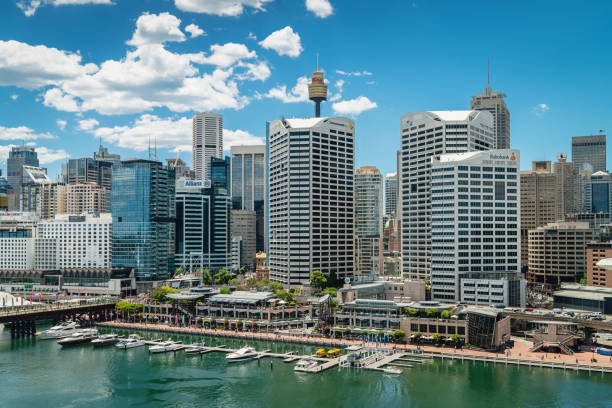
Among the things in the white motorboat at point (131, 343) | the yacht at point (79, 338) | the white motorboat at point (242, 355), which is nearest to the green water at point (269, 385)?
the white motorboat at point (242, 355)

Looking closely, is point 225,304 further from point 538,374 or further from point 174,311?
point 538,374

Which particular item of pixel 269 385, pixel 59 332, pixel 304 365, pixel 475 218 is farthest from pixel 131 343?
pixel 475 218

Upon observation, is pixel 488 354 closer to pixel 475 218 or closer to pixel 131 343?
pixel 475 218

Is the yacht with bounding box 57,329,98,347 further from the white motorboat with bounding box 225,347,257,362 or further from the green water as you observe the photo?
the white motorboat with bounding box 225,347,257,362

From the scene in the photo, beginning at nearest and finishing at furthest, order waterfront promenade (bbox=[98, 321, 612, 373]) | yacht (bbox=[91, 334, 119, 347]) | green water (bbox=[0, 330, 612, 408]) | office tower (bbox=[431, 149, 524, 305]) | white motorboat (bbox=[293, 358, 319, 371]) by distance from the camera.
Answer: green water (bbox=[0, 330, 612, 408]) → waterfront promenade (bbox=[98, 321, 612, 373]) → white motorboat (bbox=[293, 358, 319, 371]) → yacht (bbox=[91, 334, 119, 347]) → office tower (bbox=[431, 149, 524, 305])

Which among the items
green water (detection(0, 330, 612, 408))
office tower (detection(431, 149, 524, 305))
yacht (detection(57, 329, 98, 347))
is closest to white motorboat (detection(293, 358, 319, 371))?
green water (detection(0, 330, 612, 408))

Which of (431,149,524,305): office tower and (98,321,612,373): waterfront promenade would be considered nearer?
(98,321,612,373): waterfront promenade

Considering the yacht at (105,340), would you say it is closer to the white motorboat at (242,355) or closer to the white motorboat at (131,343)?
the white motorboat at (131,343)

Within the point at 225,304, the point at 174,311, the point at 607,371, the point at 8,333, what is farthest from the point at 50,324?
the point at 607,371

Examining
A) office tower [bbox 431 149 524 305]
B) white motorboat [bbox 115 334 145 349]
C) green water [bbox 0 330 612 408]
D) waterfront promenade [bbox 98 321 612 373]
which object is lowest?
green water [bbox 0 330 612 408]
